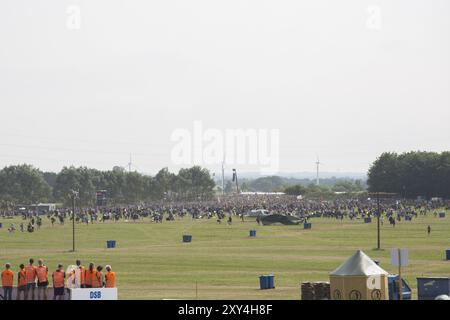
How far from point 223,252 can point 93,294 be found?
48.5m

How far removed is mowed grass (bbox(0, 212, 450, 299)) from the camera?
56.2 m

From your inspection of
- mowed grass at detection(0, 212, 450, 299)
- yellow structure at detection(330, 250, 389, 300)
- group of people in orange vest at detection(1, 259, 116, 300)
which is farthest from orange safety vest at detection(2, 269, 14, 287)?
yellow structure at detection(330, 250, 389, 300)

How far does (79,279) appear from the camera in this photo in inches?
1617

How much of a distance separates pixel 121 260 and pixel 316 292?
36075 millimetres

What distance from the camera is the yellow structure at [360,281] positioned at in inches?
Result: 1495

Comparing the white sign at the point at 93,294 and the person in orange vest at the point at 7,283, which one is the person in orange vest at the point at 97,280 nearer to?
the white sign at the point at 93,294

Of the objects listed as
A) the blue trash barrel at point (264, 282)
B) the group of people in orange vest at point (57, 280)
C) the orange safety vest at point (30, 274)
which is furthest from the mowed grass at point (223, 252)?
the orange safety vest at point (30, 274)

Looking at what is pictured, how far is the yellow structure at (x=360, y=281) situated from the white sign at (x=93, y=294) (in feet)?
26.6

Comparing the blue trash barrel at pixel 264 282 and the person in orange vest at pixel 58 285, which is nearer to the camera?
the person in orange vest at pixel 58 285

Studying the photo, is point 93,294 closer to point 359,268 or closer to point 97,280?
point 97,280
